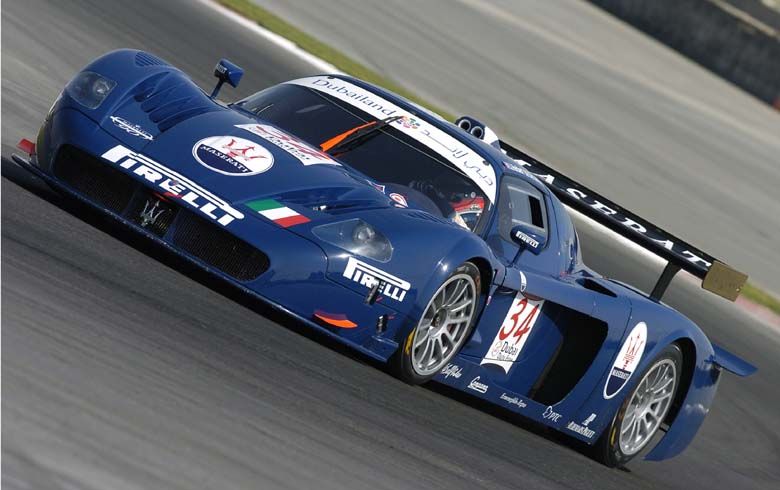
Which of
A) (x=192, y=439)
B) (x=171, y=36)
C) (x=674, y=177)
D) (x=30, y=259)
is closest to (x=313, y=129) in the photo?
(x=30, y=259)

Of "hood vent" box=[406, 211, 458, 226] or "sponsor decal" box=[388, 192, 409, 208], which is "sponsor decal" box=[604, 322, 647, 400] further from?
"sponsor decal" box=[388, 192, 409, 208]

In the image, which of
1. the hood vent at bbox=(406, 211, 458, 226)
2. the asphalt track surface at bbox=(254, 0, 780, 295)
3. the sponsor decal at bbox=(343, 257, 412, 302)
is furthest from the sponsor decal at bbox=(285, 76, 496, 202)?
the asphalt track surface at bbox=(254, 0, 780, 295)

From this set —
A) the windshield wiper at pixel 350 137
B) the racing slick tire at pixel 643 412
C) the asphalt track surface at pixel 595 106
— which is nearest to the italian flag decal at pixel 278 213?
the windshield wiper at pixel 350 137

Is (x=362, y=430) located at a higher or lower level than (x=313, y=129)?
lower

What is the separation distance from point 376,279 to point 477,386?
3.88 feet

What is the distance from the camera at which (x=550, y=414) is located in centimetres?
768

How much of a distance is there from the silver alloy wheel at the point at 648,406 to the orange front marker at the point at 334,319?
236cm

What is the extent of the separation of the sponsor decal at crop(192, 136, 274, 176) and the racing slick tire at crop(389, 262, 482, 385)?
1.04 meters

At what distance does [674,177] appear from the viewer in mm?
17844

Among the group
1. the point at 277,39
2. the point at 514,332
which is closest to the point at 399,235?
the point at 514,332

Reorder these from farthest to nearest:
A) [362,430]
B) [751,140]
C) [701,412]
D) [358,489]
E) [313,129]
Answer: [751,140]
[701,412]
[313,129]
[362,430]
[358,489]

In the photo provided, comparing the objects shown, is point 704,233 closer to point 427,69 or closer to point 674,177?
point 674,177

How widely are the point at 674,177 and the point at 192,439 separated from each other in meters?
14.0

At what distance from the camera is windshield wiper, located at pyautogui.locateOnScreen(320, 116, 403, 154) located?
7344 mm
